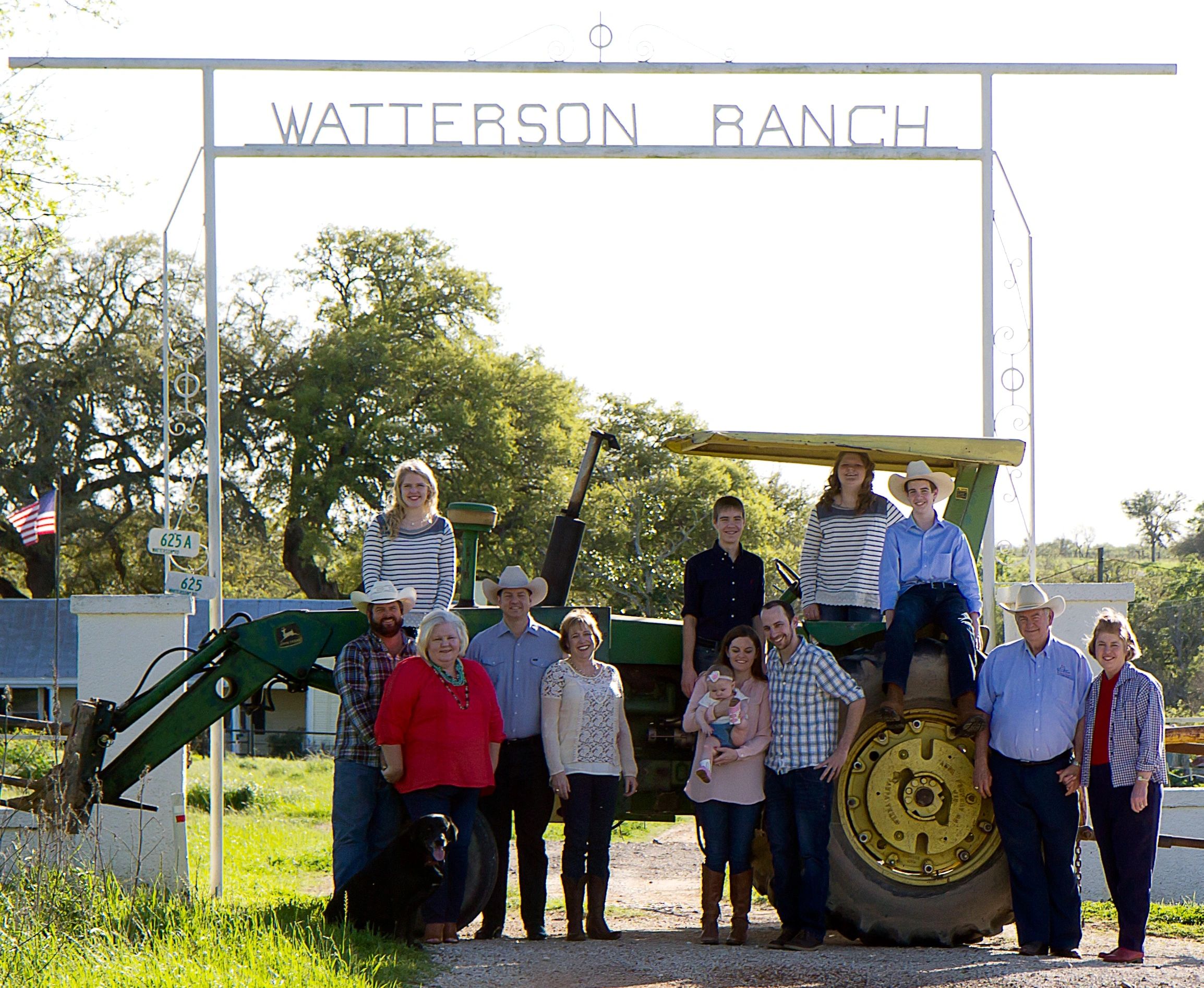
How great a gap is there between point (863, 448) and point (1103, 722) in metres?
1.83

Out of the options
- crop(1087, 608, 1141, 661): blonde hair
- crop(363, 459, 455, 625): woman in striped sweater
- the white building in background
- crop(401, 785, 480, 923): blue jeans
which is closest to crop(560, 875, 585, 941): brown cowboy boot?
crop(401, 785, 480, 923): blue jeans

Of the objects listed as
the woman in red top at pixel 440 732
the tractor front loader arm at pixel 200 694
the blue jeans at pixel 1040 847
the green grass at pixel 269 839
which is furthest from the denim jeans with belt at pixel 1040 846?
the green grass at pixel 269 839

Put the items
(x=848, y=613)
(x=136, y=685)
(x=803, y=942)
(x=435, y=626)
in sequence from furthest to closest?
(x=136, y=685) < (x=848, y=613) < (x=803, y=942) < (x=435, y=626)

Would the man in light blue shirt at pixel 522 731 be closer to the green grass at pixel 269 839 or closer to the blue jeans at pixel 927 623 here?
the blue jeans at pixel 927 623

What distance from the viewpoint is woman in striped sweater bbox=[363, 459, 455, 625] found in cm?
769

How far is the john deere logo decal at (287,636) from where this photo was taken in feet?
25.8

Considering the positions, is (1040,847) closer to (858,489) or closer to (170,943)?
(858,489)

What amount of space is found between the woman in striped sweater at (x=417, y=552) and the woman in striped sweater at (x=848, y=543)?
6.08 ft

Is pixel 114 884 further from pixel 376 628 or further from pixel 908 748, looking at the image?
pixel 908 748

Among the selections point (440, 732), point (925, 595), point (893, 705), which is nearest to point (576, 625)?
point (440, 732)

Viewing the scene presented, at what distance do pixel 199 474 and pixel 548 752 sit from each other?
4.03m

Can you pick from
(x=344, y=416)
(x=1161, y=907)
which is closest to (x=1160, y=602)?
(x=344, y=416)

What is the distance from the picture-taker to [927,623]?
24.9 feet

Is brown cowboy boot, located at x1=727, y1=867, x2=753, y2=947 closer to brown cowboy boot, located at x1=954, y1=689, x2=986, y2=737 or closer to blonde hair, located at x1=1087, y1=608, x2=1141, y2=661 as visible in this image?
brown cowboy boot, located at x1=954, y1=689, x2=986, y2=737
